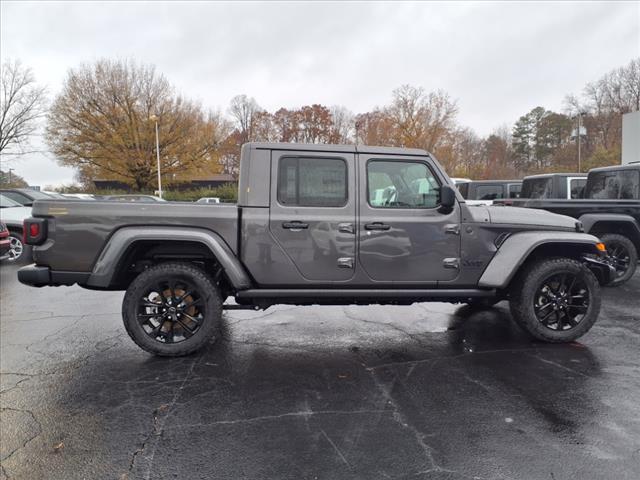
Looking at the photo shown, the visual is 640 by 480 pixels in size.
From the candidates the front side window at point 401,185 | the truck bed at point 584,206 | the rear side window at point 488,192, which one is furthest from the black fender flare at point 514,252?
the rear side window at point 488,192

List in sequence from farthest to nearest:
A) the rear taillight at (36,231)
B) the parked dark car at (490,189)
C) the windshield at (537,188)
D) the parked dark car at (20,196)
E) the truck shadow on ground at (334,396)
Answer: the parked dark car at (490,189) → the parked dark car at (20,196) → the windshield at (537,188) → the rear taillight at (36,231) → the truck shadow on ground at (334,396)

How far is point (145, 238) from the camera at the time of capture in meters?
3.80

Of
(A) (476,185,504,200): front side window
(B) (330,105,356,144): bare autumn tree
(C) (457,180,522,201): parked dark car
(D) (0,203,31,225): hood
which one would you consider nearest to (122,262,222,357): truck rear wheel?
(D) (0,203,31,225): hood

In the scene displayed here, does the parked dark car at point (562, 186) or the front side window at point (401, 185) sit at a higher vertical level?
the parked dark car at point (562, 186)

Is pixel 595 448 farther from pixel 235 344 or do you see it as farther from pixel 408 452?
pixel 235 344

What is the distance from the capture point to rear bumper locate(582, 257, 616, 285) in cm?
438

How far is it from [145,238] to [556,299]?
4183 millimetres

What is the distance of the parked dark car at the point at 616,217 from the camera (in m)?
6.86

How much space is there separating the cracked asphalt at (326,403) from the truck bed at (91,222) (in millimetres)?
1046

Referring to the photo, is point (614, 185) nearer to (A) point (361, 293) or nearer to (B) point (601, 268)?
(B) point (601, 268)

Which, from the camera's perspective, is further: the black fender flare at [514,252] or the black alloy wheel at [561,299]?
the black alloy wheel at [561,299]

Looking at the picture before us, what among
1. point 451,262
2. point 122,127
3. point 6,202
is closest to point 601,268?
point 451,262

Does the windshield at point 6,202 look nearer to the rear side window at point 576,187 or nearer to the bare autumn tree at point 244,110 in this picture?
the rear side window at point 576,187

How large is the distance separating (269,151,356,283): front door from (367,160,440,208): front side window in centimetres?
23
